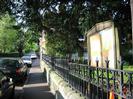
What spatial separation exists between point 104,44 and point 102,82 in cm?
63

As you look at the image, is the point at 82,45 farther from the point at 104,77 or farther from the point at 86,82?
the point at 104,77

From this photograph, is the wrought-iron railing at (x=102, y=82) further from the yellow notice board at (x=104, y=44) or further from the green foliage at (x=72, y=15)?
the green foliage at (x=72, y=15)

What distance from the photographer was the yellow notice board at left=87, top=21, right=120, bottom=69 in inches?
194

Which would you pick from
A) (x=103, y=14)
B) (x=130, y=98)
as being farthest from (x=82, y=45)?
(x=130, y=98)

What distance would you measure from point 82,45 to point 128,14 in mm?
5145

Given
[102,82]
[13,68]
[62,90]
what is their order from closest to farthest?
[102,82], [62,90], [13,68]

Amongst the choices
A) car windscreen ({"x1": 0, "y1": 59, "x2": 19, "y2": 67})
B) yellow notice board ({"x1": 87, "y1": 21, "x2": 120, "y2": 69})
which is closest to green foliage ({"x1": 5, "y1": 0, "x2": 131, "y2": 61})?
car windscreen ({"x1": 0, "y1": 59, "x2": 19, "y2": 67})

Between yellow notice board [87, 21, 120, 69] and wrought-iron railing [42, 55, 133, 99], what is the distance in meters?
0.18

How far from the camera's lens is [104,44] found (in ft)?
18.2

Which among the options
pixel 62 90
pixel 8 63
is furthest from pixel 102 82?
pixel 8 63

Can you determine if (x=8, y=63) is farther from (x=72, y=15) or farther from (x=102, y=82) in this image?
(x=102, y=82)

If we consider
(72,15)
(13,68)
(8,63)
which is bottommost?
(13,68)

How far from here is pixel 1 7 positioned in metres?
13.7

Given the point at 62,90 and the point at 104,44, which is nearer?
the point at 104,44
